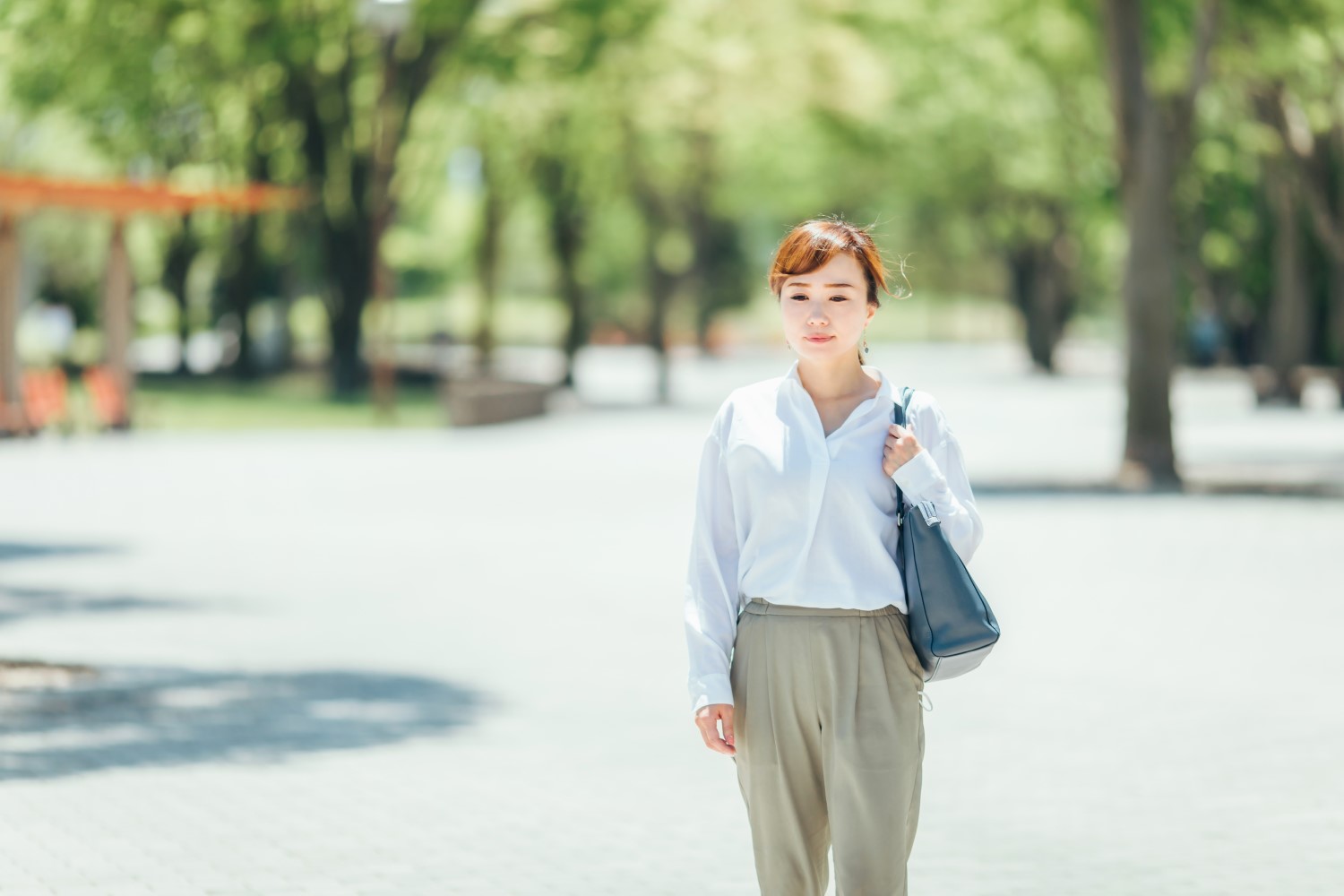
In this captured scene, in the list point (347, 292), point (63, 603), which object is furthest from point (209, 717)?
point (347, 292)

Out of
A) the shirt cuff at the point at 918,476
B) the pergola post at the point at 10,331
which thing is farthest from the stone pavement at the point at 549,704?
the pergola post at the point at 10,331

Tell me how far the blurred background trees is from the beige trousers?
13.8m

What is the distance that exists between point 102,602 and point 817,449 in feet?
29.4

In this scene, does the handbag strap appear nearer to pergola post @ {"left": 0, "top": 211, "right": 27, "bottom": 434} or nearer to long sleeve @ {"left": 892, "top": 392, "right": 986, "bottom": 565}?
long sleeve @ {"left": 892, "top": 392, "right": 986, "bottom": 565}

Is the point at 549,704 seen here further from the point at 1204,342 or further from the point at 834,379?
the point at 1204,342

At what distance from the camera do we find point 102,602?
12.2 meters

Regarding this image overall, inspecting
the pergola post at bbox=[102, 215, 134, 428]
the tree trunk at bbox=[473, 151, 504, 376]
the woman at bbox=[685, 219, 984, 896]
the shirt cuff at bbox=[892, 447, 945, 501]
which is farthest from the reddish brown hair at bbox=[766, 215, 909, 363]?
the tree trunk at bbox=[473, 151, 504, 376]

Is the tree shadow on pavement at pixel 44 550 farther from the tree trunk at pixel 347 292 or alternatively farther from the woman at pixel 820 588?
the tree trunk at pixel 347 292

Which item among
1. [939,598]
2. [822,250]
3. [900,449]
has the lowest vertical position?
[939,598]

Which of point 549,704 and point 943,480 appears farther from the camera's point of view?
point 549,704

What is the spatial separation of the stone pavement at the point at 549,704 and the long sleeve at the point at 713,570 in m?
2.01

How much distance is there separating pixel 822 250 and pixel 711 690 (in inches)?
31.1

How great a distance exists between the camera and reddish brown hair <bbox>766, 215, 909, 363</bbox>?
3977 mm

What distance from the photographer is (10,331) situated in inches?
1091
